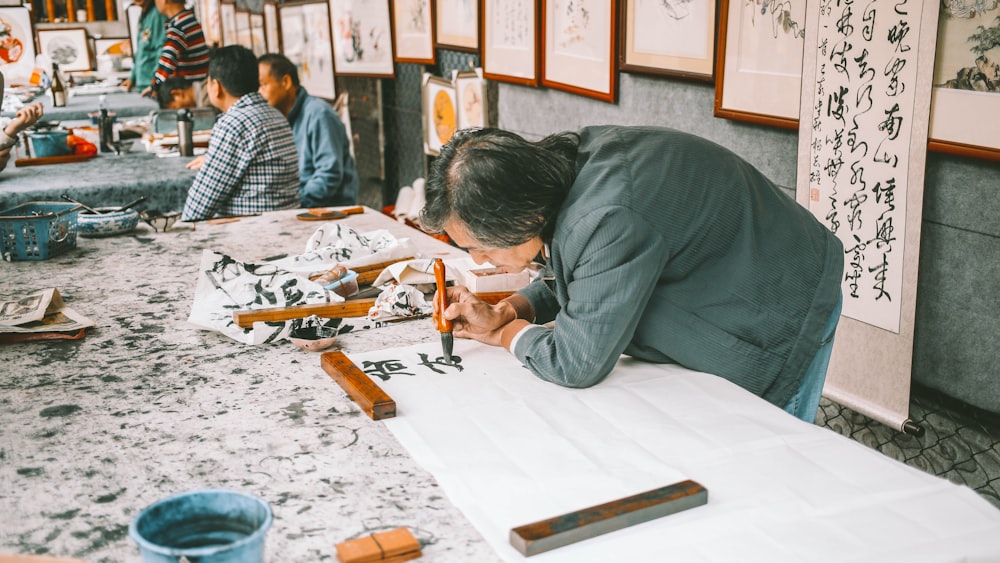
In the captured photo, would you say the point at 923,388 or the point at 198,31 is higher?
the point at 198,31

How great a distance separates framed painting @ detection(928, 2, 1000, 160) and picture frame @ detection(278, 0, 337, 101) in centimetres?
506

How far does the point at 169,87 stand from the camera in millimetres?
6293

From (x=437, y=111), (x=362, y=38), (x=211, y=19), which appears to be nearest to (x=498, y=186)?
(x=437, y=111)

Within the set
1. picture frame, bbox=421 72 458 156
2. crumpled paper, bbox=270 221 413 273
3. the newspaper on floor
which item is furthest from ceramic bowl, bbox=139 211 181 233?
picture frame, bbox=421 72 458 156

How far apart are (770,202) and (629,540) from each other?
3.04 ft

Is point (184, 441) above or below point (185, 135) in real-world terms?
below

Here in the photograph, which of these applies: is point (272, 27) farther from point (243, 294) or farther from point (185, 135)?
point (243, 294)

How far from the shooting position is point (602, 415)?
60.0 inches

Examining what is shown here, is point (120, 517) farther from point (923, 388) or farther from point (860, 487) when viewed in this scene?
point (923, 388)

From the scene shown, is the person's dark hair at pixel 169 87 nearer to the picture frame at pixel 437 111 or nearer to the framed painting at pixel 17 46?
the picture frame at pixel 437 111

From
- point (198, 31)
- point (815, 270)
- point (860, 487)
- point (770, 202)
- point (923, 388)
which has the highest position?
point (198, 31)

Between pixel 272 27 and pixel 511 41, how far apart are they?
484cm

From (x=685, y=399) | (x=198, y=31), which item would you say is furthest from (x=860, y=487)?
(x=198, y=31)

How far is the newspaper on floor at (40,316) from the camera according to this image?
2.01 metres
